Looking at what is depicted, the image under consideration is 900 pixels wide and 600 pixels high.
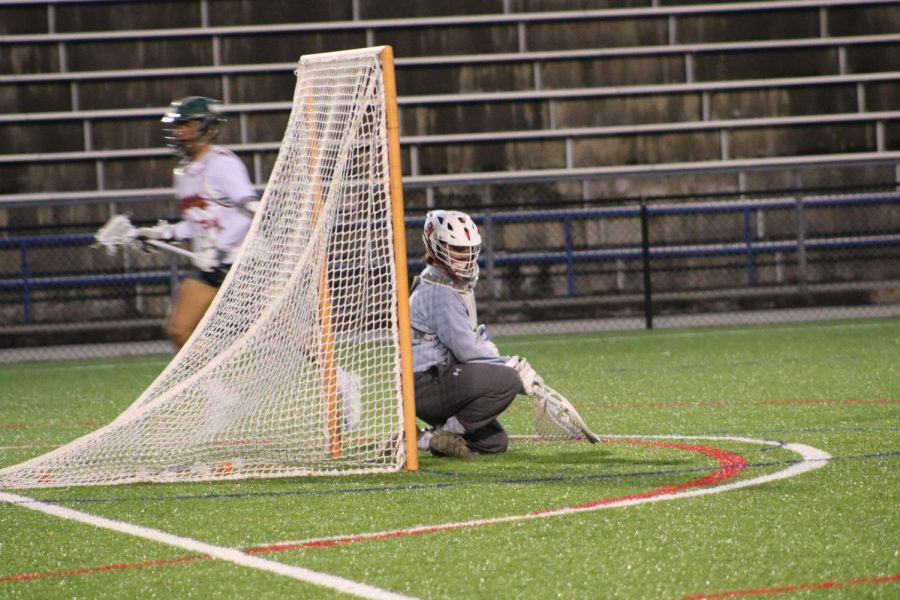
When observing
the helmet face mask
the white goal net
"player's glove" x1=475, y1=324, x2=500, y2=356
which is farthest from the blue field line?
the helmet face mask

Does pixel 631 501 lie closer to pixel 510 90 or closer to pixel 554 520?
pixel 554 520

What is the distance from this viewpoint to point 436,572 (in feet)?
12.9

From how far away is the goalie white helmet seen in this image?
239 inches

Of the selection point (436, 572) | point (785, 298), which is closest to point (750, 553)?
point (436, 572)

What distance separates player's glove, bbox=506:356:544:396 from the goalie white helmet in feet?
1.29

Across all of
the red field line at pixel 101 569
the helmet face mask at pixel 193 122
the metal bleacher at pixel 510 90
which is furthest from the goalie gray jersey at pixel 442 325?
the metal bleacher at pixel 510 90

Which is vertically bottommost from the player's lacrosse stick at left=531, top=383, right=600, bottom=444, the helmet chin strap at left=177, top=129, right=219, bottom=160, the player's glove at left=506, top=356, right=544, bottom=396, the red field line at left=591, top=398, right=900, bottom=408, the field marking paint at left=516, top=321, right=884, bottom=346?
the field marking paint at left=516, top=321, right=884, bottom=346

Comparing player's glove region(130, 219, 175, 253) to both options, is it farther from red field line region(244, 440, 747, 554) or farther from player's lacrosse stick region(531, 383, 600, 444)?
red field line region(244, 440, 747, 554)

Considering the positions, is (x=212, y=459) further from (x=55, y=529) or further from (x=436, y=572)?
Answer: (x=436, y=572)

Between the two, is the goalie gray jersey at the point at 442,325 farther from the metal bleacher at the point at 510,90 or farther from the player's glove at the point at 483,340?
the metal bleacher at the point at 510,90

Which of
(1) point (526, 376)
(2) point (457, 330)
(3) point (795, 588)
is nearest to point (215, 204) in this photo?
(2) point (457, 330)

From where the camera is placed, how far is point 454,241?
6.07m

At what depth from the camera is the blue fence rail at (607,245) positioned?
14.3 m

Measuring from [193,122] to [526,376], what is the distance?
1.96 meters
